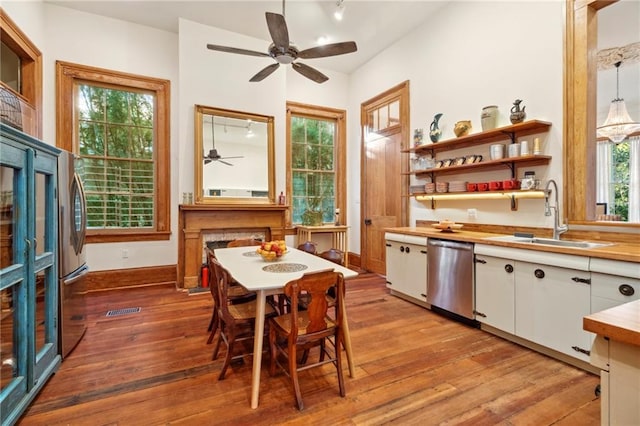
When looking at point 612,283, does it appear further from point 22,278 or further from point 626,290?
point 22,278

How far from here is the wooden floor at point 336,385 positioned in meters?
1.78

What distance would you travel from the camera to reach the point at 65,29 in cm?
404

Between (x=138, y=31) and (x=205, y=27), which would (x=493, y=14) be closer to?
(x=205, y=27)

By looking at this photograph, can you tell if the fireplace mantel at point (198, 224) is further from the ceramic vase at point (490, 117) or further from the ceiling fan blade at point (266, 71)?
the ceramic vase at point (490, 117)

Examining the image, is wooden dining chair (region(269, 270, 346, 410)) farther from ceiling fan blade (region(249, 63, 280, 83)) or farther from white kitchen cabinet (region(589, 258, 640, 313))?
ceiling fan blade (region(249, 63, 280, 83))

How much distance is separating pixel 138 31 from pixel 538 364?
19.7 feet

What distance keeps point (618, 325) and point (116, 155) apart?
5.23 metres

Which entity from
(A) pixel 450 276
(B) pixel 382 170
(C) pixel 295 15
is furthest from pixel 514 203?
(C) pixel 295 15

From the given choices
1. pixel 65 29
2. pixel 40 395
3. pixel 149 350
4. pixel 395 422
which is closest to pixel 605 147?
pixel 395 422

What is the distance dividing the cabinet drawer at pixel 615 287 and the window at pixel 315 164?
12.5ft

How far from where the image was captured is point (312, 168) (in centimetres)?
581

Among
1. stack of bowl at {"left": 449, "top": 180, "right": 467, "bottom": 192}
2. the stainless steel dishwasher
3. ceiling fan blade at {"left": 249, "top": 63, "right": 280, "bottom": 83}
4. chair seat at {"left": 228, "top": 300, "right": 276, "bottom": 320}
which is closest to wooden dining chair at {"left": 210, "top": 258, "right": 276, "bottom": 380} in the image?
chair seat at {"left": 228, "top": 300, "right": 276, "bottom": 320}

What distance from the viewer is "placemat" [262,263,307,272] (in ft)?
7.21

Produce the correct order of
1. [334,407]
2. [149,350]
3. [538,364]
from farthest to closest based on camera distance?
[149,350] < [538,364] < [334,407]
